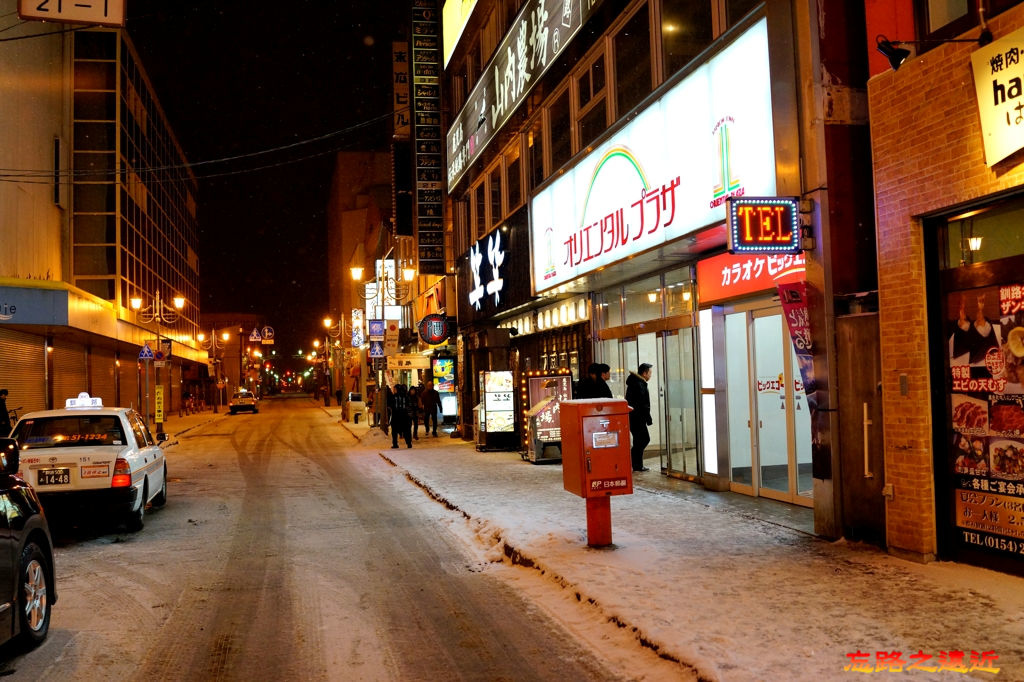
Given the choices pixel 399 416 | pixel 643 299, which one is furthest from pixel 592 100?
pixel 399 416

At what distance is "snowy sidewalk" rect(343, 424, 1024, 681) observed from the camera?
5023 mm

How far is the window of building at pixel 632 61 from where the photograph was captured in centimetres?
1350

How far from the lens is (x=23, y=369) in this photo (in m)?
28.0

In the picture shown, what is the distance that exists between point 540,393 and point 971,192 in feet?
37.1

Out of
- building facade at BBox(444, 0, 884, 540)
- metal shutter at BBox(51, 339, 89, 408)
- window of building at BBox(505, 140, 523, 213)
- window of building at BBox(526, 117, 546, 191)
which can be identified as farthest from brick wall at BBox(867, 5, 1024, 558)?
metal shutter at BBox(51, 339, 89, 408)

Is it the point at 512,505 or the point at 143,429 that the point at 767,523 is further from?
the point at 143,429

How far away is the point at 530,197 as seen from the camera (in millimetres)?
18375

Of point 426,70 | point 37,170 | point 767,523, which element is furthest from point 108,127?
point 767,523

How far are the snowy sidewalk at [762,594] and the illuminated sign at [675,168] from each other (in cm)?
365

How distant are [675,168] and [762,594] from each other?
6.56m

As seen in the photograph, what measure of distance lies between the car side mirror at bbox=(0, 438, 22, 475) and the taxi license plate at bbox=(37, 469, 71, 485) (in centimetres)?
406

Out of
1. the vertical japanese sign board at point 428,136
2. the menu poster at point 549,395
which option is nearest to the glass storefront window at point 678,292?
the menu poster at point 549,395

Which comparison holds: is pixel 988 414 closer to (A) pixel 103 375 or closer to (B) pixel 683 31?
(B) pixel 683 31

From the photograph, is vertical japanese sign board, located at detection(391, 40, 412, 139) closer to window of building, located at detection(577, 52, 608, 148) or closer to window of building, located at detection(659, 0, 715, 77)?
window of building, located at detection(577, 52, 608, 148)
